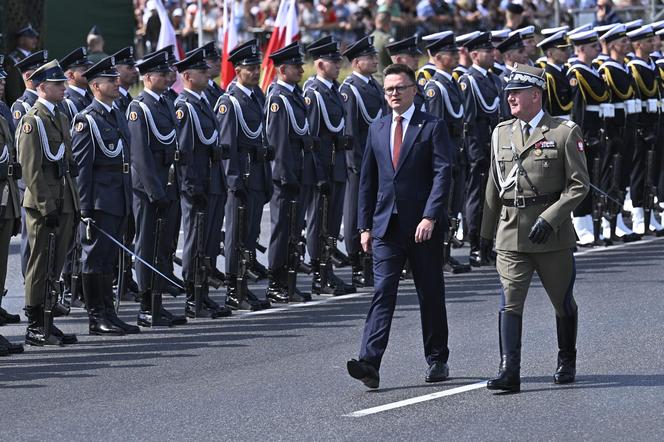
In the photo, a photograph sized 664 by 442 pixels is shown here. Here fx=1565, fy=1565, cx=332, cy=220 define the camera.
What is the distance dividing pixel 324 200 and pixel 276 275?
936mm

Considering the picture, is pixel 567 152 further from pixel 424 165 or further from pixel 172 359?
pixel 172 359

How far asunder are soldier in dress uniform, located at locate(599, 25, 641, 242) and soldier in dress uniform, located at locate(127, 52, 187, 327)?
6.54m

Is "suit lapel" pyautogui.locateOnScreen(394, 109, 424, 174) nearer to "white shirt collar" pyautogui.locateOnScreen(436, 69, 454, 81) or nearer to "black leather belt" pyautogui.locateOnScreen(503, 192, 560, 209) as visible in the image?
"black leather belt" pyautogui.locateOnScreen(503, 192, 560, 209)

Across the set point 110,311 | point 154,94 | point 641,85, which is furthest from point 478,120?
point 110,311

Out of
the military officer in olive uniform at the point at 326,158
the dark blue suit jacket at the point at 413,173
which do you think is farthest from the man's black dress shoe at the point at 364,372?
the military officer in olive uniform at the point at 326,158

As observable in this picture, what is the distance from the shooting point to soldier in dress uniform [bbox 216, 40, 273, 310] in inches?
532

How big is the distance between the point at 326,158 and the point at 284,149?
77 centimetres

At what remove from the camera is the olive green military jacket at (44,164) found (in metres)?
11.5

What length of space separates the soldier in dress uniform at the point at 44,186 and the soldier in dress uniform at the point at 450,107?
186 inches

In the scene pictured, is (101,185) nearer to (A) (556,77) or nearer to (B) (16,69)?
(B) (16,69)

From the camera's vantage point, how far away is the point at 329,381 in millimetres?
9891

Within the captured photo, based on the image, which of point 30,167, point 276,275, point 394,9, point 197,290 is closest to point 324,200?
point 276,275

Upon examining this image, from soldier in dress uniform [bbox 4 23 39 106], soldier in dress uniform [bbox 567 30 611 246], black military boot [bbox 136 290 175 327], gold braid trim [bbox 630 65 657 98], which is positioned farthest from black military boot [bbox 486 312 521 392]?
soldier in dress uniform [bbox 4 23 39 106]

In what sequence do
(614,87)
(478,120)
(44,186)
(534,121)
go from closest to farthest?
(534,121) < (44,186) < (478,120) < (614,87)
